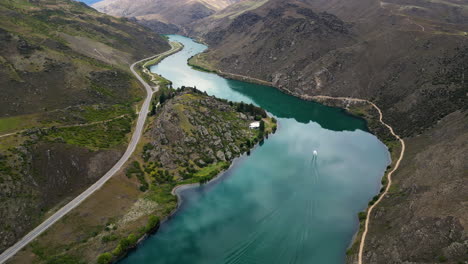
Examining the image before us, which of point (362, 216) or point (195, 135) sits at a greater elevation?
point (195, 135)

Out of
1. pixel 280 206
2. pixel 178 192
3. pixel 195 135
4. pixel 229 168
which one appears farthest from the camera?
pixel 195 135

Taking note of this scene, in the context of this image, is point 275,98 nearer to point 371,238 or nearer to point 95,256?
point 371,238

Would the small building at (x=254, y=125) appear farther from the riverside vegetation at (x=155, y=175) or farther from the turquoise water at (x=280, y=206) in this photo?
the turquoise water at (x=280, y=206)

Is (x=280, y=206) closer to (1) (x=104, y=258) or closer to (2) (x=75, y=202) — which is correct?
(1) (x=104, y=258)

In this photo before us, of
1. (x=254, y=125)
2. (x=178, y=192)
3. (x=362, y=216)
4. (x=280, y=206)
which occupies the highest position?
(x=362, y=216)

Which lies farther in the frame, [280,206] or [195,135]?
[195,135]

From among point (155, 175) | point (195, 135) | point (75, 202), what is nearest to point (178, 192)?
point (155, 175)

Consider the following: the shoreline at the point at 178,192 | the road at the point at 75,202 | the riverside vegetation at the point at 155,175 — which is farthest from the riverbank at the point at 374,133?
the road at the point at 75,202
